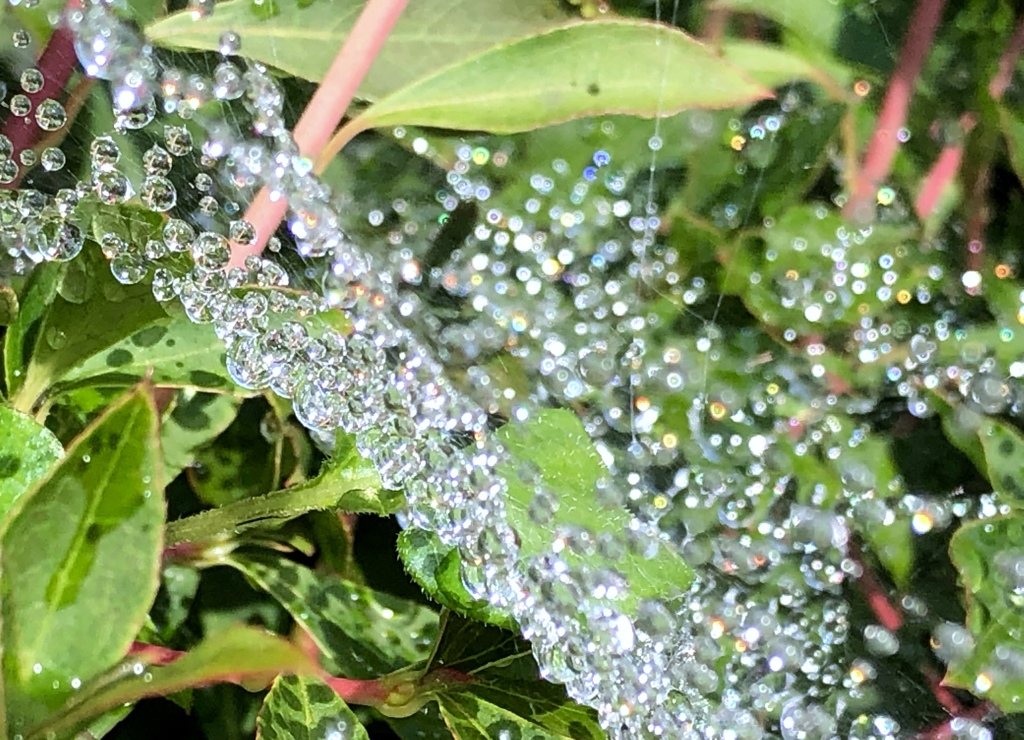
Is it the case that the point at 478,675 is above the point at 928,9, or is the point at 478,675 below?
below

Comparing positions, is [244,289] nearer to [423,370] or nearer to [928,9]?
[423,370]

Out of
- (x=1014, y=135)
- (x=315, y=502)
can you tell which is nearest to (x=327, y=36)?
(x=315, y=502)

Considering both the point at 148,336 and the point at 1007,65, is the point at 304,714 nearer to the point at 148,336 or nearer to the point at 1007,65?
the point at 148,336

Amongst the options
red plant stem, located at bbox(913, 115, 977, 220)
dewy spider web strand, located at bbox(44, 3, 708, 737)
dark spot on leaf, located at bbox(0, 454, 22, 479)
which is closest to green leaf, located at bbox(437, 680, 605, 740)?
dewy spider web strand, located at bbox(44, 3, 708, 737)

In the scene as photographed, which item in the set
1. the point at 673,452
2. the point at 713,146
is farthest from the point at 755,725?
the point at 713,146

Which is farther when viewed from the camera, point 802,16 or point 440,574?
point 802,16

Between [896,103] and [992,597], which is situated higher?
[896,103]
